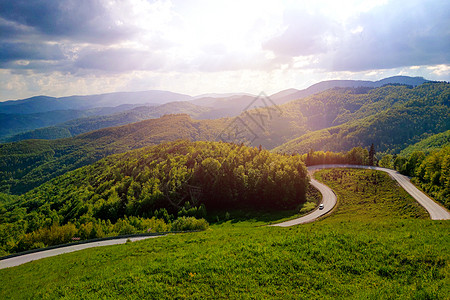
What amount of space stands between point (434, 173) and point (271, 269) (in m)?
75.5

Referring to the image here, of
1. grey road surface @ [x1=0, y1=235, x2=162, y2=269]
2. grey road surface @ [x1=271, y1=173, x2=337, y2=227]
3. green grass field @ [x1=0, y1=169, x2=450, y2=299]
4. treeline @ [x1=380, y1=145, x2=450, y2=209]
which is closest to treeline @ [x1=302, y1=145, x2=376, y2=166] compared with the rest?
treeline @ [x1=380, y1=145, x2=450, y2=209]

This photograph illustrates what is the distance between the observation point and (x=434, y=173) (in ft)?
219

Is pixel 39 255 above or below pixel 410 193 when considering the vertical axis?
above

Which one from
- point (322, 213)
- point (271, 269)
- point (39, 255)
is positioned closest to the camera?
point (271, 269)

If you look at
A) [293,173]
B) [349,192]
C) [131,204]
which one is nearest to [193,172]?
[131,204]

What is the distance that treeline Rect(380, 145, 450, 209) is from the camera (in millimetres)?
59869

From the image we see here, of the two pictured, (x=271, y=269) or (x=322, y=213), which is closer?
(x=271, y=269)

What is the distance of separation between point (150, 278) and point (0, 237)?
90.2m

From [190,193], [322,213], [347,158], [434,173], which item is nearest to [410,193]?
[434,173]

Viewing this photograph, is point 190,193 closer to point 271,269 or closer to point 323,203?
point 323,203

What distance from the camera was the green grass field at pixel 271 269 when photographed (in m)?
17.4

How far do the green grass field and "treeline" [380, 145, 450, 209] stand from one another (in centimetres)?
4146

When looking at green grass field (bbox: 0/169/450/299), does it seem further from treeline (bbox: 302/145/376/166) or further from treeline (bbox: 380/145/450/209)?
treeline (bbox: 302/145/376/166)

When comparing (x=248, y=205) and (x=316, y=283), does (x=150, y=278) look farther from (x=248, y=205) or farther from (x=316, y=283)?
(x=248, y=205)
